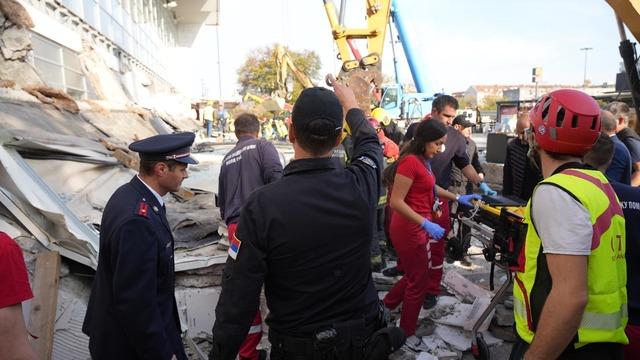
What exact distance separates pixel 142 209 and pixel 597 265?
6.10ft

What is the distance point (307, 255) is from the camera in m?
1.62

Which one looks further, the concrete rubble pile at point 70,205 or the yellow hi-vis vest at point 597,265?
the concrete rubble pile at point 70,205

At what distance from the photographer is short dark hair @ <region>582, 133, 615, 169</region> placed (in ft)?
8.32

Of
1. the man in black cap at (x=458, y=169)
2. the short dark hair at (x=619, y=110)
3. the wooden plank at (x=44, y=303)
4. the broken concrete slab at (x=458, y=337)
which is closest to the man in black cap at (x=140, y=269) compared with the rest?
the wooden plank at (x=44, y=303)

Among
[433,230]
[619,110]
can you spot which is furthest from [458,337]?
[619,110]

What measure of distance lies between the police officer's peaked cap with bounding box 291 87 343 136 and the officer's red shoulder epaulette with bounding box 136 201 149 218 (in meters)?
0.84

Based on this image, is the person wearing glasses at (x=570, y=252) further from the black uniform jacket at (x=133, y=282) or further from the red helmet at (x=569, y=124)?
the black uniform jacket at (x=133, y=282)

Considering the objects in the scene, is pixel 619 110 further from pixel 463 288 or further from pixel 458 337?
pixel 458 337

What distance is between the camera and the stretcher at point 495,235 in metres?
2.08

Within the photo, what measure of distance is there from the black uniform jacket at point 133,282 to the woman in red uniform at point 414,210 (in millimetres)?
2072

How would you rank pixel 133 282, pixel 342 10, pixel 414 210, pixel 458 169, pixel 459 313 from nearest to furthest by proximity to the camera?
1. pixel 133 282
2. pixel 414 210
3. pixel 459 313
4. pixel 458 169
5. pixel 342 10

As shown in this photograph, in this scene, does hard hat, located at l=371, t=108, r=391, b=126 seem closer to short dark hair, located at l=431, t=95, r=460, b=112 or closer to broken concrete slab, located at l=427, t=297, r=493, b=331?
short dark hair, located at l=431, t=95, r=460, b=112

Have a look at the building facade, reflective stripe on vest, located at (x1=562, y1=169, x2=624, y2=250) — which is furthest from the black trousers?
the building facade

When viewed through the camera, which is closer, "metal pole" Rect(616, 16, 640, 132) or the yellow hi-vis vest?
the yellow hi-vis vest
